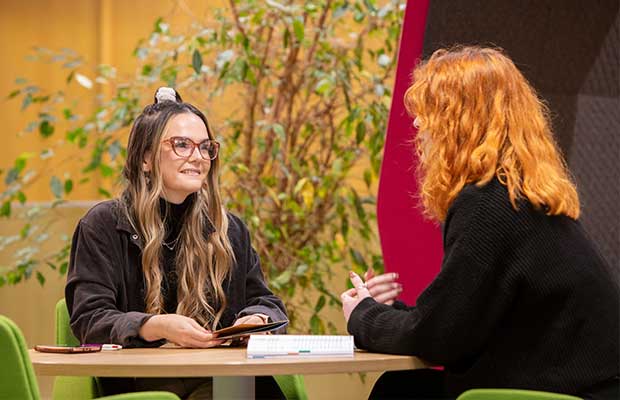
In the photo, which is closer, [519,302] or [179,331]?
[519,302]

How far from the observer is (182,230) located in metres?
2.82

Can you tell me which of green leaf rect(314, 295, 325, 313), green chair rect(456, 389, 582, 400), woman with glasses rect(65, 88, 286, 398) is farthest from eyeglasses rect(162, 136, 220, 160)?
Answer: green leaf rect(314, 295, 325, 313)

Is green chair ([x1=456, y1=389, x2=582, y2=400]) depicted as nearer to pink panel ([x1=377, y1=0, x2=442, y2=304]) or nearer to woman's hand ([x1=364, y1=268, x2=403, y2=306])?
woman's hand ([x1=364, y1=268, x2=403, y2=306])

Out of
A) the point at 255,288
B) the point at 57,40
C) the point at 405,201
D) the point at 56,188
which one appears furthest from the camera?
the point at 57,40

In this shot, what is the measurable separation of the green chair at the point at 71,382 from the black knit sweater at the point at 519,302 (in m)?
0.77

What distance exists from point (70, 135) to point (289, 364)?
8.64ft

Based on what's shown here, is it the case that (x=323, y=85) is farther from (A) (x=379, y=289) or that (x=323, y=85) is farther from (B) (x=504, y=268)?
(B) (x=504, y=268)

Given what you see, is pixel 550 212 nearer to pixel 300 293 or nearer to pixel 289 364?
pixel 289 364

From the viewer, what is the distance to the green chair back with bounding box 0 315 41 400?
191 centimetres

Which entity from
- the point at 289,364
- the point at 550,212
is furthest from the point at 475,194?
the point at 289,364

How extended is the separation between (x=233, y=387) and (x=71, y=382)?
0.61m

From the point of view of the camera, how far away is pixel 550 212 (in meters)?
2.11

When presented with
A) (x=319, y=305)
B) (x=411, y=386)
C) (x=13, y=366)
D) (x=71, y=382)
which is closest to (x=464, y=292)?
(x=411, y=386)

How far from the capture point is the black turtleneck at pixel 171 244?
2.76 metres
